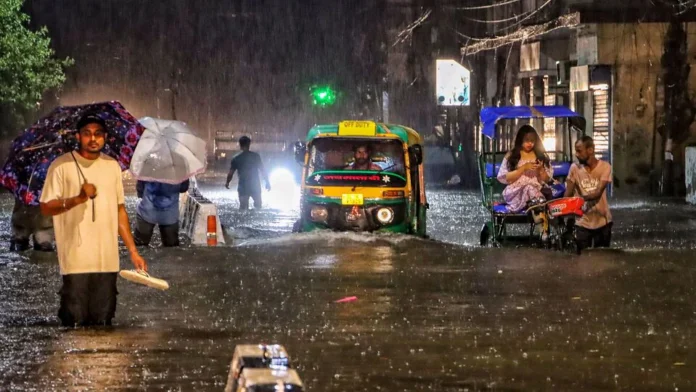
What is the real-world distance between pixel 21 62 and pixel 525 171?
24361 millimetres

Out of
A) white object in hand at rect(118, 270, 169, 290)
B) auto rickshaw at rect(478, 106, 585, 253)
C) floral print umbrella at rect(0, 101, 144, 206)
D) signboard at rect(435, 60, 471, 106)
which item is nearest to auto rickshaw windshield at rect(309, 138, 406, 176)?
auto rickshaw at rect(478, 106, 585, 253)

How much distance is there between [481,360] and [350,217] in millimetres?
8826

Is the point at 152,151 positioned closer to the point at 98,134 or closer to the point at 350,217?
the point at 350,217

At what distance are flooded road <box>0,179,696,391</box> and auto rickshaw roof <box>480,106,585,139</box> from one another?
243cm

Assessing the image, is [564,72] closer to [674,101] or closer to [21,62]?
[674,101]

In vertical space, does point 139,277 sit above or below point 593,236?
above

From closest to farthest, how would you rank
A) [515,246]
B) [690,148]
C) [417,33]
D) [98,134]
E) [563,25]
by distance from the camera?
1. [98,134]
2. [515,246]
3. [690,148]
4. [563,25]
5. [417,33]

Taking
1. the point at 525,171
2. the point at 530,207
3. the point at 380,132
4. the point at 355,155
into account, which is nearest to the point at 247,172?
the point at 355,155

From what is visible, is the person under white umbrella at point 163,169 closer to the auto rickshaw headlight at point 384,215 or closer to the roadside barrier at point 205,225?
the roadside barrier at point 205,225

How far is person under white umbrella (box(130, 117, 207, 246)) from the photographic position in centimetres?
1607

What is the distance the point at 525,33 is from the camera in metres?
38.2

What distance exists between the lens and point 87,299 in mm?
9844

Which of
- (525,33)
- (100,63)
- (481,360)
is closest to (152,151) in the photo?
(481,360)

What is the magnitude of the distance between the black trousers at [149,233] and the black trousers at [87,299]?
21.6ft
